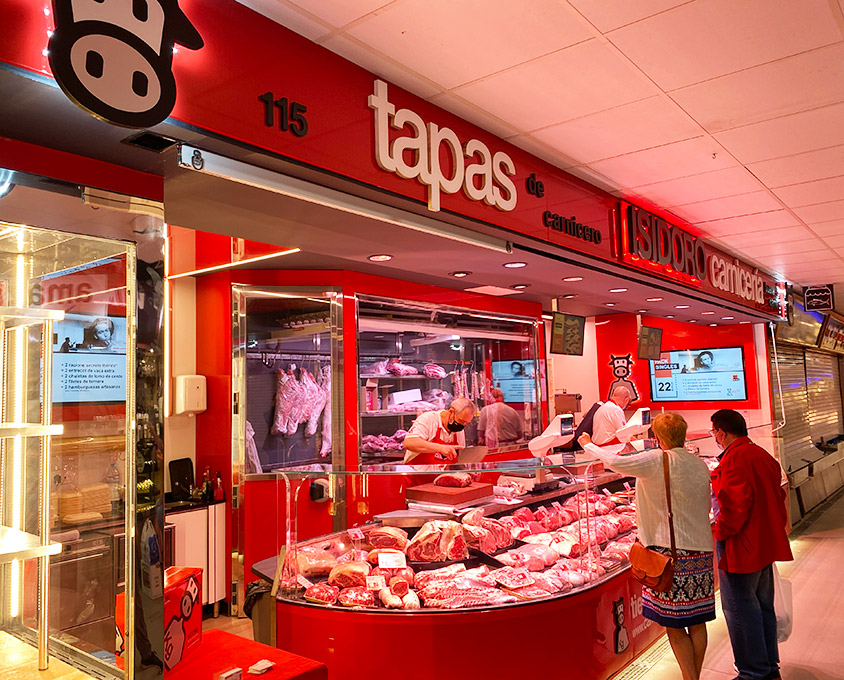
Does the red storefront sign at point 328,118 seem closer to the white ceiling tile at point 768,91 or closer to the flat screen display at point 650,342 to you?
the white ceiling tile at point 768,91

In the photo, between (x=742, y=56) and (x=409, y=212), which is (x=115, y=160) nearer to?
(x=409, y=212)

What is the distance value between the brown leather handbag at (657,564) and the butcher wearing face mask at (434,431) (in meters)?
1.54

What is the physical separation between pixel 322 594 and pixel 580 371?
758 cm

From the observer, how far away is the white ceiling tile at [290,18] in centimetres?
234

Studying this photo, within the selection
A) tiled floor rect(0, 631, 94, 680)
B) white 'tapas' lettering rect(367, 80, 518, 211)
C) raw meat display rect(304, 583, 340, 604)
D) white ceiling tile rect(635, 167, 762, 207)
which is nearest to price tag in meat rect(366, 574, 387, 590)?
raw meat display rect(304, 583, 340, 604)

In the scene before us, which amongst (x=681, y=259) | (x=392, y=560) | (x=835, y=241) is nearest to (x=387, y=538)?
(x=392, y=560)

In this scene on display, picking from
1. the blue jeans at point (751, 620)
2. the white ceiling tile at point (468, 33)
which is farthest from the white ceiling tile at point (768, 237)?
the white ceiling tile at point (468, 33)

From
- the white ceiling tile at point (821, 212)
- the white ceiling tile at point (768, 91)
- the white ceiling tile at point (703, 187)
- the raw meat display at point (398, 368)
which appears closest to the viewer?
the white ceiling tile at point (768, 91)

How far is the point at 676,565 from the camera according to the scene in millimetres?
3607

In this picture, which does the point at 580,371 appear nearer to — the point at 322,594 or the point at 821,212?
the point at 821,212

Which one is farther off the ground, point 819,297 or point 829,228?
point 829,228

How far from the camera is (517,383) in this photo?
27.1ft

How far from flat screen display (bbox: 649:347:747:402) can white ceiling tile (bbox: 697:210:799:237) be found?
3967 millimetres

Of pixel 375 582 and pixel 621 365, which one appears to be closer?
pixel 375 582
